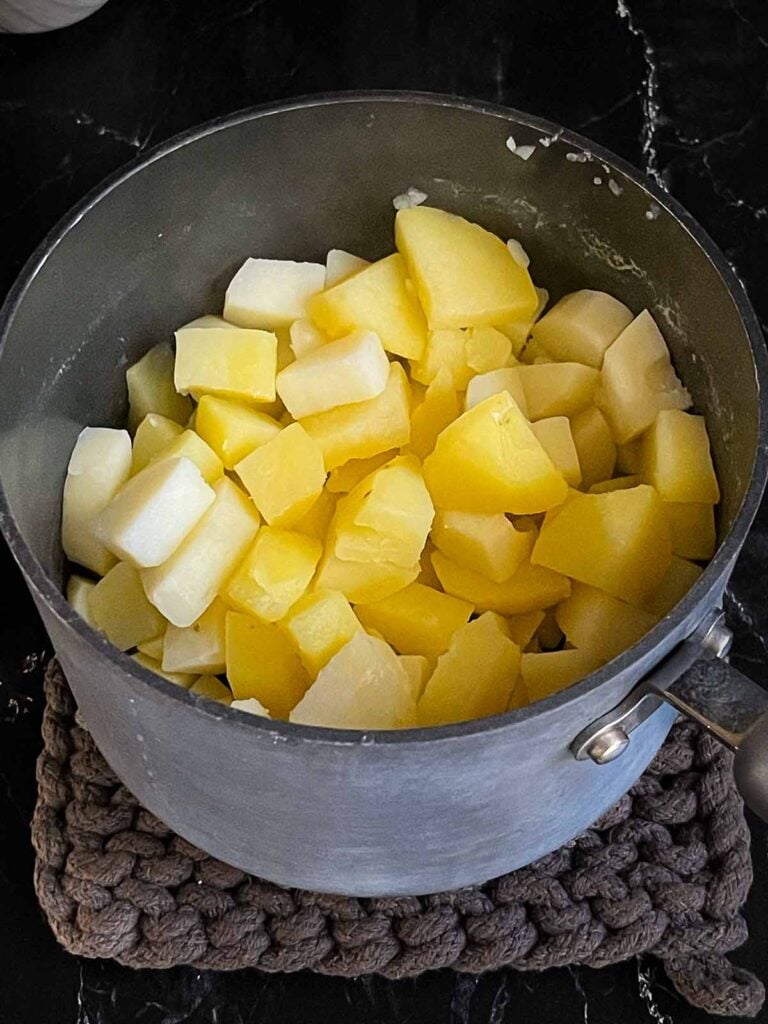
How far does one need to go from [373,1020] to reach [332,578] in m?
→ 0.30

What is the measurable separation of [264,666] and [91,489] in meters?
0.20

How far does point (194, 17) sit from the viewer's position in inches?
53.4

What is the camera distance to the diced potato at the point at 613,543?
2.79 ft

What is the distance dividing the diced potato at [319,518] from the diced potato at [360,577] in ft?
0.18

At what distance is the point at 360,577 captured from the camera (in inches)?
34.0

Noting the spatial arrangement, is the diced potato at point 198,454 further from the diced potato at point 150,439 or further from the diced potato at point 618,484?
the diced potato at point 618,484

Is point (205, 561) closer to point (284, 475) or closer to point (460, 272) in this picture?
point (284, 475)

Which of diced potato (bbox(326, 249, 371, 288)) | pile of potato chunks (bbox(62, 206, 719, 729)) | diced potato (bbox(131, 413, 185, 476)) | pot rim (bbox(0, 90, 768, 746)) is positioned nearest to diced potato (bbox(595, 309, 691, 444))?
pile of potato chunks (bbox(62, 206, 719, 729))

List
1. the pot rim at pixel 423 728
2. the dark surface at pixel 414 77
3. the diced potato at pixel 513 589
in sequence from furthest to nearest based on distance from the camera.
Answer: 1. the dark surface at pixel 414 77
2. the diced potato at pixel 513 589
3. the pot rim at pixel 423 728

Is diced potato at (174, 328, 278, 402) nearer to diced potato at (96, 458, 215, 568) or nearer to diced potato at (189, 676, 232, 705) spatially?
diced potato at (96, 458, 215, 568)

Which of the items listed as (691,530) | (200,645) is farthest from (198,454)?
(691,530)

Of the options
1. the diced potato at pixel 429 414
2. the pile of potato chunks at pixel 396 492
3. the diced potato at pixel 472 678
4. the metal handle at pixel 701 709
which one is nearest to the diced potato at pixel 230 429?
the pile of potato chunks at pixel 396 492

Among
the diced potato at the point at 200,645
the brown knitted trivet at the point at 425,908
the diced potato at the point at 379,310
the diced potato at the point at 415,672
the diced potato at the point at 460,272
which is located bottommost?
the brown knitted trivet at the point at 425,908

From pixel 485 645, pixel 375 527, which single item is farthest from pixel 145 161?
pixel 485 645
